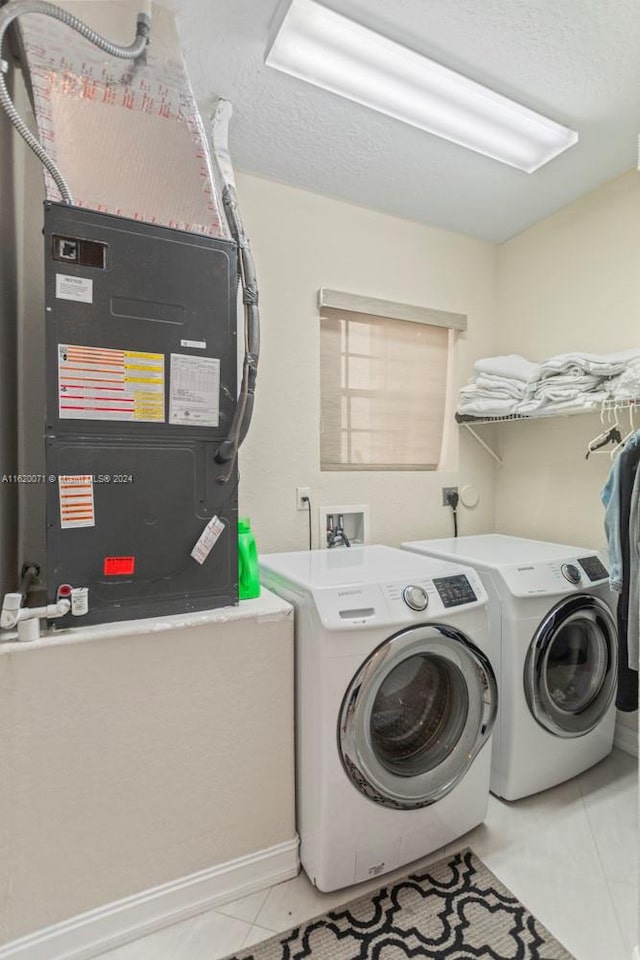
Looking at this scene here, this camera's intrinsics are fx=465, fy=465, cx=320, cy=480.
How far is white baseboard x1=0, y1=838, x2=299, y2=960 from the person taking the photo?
1201mm

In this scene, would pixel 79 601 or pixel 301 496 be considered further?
pixel 301 496

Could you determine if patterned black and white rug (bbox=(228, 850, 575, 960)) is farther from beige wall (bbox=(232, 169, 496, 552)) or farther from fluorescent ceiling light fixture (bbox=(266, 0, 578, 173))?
fluorescent ceiling light fixture (bbox=(266, 0, 578, 173))

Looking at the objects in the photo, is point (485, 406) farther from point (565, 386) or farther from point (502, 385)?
point (565, 386)

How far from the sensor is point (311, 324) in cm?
228

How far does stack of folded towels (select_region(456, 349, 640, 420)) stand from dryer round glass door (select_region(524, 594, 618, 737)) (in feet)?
2.74

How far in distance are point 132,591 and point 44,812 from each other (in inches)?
22.6

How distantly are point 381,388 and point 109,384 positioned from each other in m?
1.52

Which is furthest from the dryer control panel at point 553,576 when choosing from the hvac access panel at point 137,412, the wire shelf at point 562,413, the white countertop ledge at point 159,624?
the hvac access panel at point 137,412

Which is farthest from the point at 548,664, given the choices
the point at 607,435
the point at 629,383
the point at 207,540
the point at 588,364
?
the point at 207,540

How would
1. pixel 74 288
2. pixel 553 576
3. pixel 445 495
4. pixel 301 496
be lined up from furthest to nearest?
1. pixel 445 495
2. pixel 301 496
3. pixel 553 576
4. pixel 74 288

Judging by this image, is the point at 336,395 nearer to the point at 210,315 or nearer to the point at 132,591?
the point at 210,315

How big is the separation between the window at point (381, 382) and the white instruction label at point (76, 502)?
4.10ft

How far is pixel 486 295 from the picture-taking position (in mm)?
2793

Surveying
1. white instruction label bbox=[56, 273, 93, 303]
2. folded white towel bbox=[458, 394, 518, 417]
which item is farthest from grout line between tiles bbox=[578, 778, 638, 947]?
white instruction label bbox=[56, 273, 93, 303]
